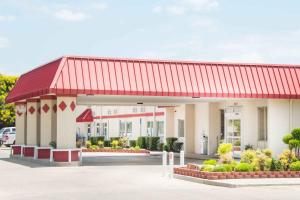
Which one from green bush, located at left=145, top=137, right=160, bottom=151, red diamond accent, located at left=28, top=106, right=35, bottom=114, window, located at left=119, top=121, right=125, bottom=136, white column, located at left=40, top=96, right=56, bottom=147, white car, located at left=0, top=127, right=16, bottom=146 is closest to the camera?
white column, located at left=40, top=96, right=56, bottom=147

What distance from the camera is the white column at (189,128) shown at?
36219mm

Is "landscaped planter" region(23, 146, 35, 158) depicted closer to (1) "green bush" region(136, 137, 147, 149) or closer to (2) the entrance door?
(2) the entrance door

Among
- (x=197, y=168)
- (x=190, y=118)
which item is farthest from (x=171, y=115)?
(x=197, y=168)

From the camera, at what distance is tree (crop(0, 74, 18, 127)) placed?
61250 millimetres

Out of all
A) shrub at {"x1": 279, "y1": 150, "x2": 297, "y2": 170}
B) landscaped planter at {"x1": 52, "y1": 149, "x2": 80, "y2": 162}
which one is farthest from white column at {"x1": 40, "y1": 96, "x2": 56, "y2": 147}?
shrub at {"x1": 279, "y1": 150, "x2": 297, "y2": 170}

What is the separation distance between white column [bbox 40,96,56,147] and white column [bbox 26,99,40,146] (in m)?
2.21

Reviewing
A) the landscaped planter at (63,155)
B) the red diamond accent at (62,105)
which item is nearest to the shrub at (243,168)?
the landscaped planter at (63,155)

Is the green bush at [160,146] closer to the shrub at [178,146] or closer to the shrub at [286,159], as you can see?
the shrub at [178,146]

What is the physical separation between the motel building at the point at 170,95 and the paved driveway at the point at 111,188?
4260 millimetres

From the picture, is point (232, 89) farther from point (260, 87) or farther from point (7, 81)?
point (7, 81)

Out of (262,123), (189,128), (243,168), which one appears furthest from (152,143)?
(243,168)

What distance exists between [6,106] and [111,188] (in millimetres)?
47137

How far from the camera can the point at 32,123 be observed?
3269cm

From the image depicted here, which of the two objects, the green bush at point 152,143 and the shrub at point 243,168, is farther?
the green bush at point 152,143
